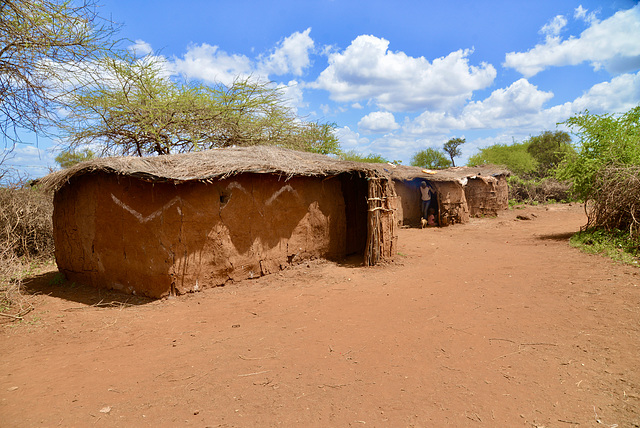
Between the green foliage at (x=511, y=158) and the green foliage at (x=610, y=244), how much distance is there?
52.2 feet

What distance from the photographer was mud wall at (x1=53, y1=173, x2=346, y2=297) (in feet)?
19.6

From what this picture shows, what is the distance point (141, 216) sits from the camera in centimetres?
598

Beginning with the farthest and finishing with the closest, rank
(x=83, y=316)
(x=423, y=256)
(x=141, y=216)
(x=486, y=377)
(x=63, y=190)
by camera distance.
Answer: (x=423, y=256) < (x=63, y=190) < (x=141, y=216) < (x=83, y=316) < (x=486, y=377)

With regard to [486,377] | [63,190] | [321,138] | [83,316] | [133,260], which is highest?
[321,138]

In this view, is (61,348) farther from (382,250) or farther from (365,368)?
(382,250)

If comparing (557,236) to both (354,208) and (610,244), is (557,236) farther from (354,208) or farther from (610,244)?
(354,208)

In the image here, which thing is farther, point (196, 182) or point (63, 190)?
point (63, 190)

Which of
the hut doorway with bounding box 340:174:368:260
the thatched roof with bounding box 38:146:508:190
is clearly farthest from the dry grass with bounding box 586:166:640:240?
the hut doorway with bounding box 340:174:368:260

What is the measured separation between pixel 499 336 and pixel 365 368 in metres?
1.77

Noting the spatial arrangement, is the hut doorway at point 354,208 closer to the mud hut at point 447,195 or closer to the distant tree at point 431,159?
the mud hut at point 447,195

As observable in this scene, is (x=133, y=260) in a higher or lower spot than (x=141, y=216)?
lower

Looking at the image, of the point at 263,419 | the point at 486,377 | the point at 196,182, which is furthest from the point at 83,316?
the point at 486,377

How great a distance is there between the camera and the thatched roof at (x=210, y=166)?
5.65 metres

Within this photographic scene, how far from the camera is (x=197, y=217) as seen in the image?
6172mm
